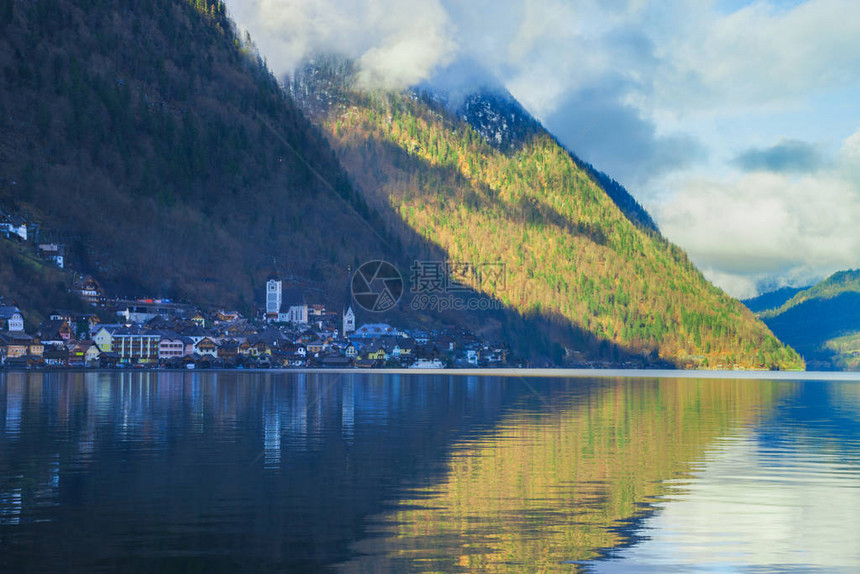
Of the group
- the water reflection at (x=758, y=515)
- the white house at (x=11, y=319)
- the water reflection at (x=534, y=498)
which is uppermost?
the white house at (x=11, y=319)

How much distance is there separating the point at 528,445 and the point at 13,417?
38.9m

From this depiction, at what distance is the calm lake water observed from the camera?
24969 millimetres

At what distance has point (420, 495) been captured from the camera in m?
34.7

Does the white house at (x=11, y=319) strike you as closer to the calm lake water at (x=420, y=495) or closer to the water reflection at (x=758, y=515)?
the calm lake water at (x=420, y=495)

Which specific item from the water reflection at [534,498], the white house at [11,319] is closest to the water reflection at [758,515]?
the water reflection at [534,498]

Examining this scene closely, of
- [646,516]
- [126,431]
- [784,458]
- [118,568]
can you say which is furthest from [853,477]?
[126,431]

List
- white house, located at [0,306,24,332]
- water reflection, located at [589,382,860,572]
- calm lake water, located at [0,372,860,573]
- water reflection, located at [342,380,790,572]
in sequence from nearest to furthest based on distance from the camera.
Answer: water reflection, located at [589,382,860,572], calm lake water, located at [0,372,860,573], water reflection, located at [342,380,790,572], white house, located at [0,306,24,332]

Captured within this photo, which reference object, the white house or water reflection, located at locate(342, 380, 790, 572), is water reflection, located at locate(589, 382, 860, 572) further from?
the white house

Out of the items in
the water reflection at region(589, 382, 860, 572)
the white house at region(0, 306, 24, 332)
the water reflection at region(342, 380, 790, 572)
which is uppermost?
the white house at region(0, 306, 24, 332)

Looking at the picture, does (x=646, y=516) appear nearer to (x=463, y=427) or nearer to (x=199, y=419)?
(x=463, y=427)

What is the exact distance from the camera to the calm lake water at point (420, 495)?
81.9 ft

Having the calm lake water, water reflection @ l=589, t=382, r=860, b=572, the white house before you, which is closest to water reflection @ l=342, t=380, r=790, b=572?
the calm lake water

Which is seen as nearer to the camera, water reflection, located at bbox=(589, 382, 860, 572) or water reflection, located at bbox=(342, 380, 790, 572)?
water reflection, located at bbox=(589, 382, 860, 572)

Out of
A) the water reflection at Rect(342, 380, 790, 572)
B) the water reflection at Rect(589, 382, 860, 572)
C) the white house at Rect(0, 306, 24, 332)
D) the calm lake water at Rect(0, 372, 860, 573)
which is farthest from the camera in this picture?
the white house at Rect(0, 306, 24, 332)
